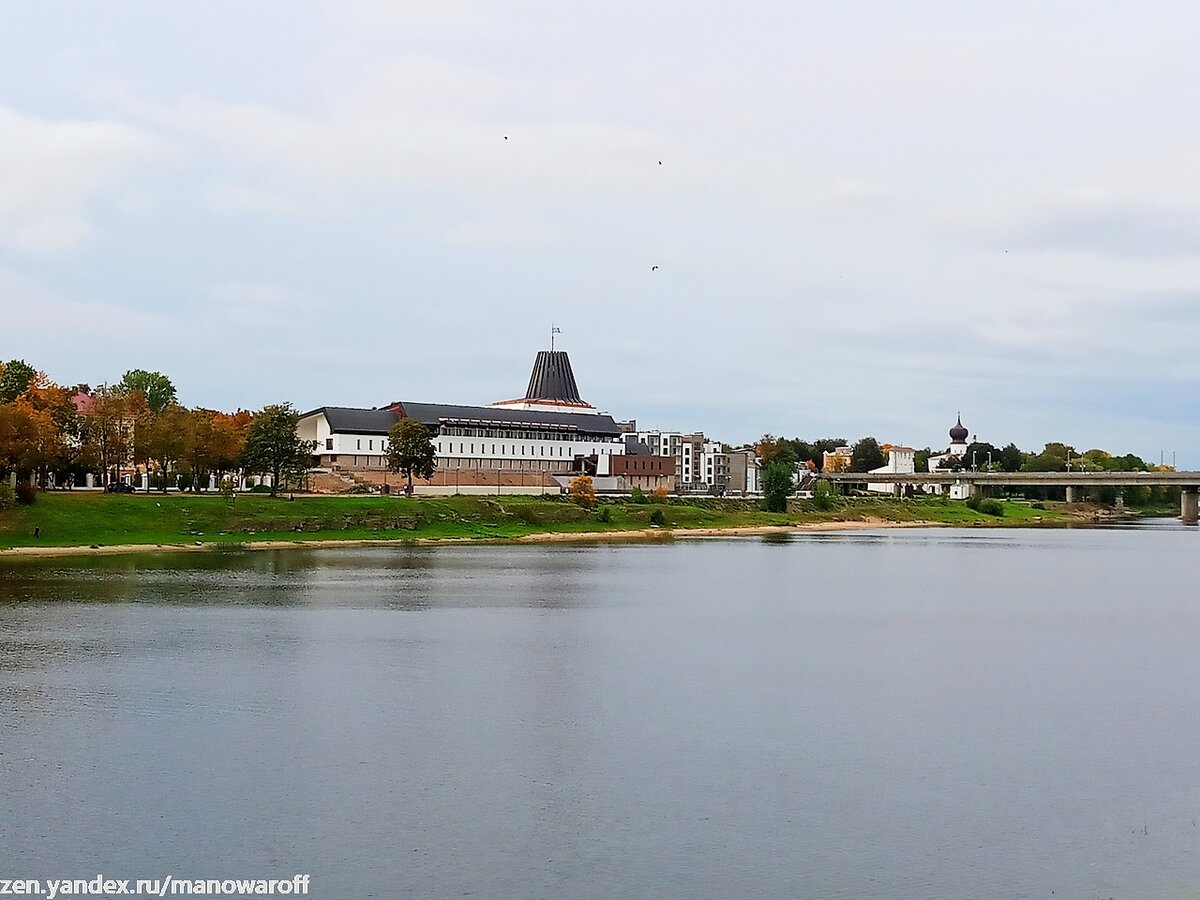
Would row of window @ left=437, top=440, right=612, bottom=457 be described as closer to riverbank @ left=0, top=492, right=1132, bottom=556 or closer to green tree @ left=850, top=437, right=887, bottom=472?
riverbank @ left=0, top=492, right=1132, bottom=556

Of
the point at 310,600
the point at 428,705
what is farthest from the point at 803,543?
the point at 428,705

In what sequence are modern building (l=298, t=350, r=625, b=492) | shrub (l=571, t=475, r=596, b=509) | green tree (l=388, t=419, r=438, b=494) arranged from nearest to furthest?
green tree (l=388, t=419, r=438, b=494), shrub (l=571, t=475, r=596, b=509), modern building (l=298, t=350, r=625, b=492)

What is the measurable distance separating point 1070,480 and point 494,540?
3262 inches

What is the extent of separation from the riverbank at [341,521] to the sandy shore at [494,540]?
10cm

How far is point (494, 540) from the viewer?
261 feet

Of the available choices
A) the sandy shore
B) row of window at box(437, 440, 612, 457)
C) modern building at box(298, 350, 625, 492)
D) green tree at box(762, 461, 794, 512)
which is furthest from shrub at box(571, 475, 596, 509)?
green tree at box(762, 461, 794, 512)

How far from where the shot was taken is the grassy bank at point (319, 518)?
204 feet

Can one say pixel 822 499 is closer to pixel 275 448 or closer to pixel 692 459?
pixel 692 459

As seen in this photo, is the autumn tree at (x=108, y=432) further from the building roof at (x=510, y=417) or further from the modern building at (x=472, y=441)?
the building roof at (x=510, y=417)

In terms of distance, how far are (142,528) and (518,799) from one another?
51.1 m

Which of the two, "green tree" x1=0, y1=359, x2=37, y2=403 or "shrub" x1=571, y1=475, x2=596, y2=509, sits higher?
"green tree" x1=0, y1=359, x2=37, y2=403

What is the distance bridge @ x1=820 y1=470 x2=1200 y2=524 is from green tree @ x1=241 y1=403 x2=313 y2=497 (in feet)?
291

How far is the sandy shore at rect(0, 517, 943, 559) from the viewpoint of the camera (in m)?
59.1

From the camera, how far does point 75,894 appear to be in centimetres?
1440
